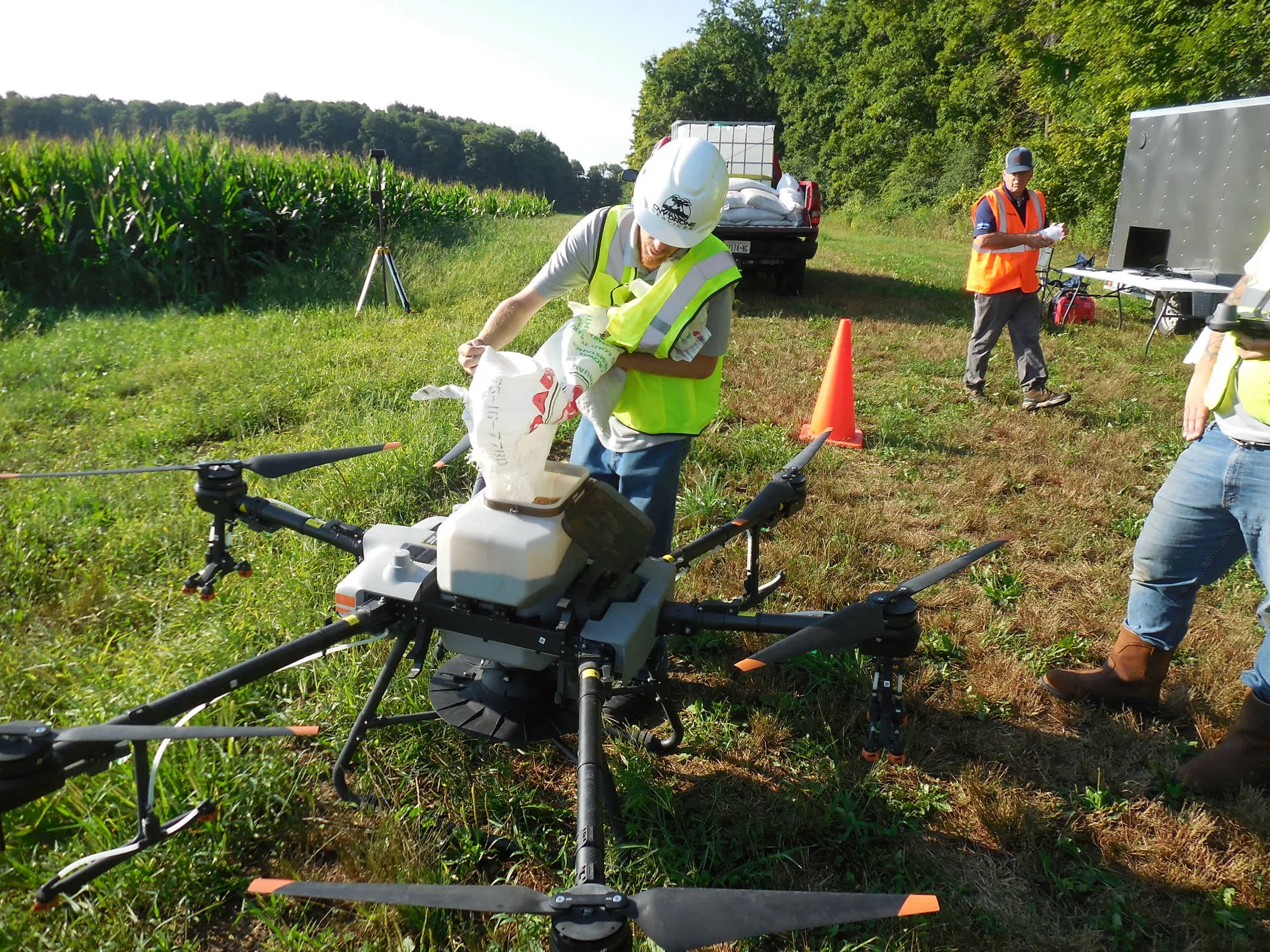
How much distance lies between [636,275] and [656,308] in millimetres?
249

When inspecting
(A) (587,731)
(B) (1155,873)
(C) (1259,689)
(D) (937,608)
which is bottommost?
(B) (1155,873)

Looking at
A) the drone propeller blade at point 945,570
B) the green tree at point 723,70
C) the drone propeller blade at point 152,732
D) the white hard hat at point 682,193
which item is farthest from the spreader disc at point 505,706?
the green tree at point 723,70

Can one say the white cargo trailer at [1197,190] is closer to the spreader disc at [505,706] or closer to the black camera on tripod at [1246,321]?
the black camera on tripod at [1246,321]

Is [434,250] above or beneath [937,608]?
above

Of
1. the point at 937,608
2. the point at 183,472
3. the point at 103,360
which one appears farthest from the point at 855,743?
the point at 103,360

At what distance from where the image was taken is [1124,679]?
2998 mm

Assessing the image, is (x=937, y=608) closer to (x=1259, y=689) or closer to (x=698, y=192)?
(x=1259, y=689)

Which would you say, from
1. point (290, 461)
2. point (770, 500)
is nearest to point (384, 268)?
point (290, 461)

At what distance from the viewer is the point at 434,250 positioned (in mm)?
12727

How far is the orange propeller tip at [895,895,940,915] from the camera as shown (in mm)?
1235

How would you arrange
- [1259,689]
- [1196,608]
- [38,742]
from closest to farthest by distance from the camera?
1. [38,742]
2. [1259,689]
3. [1196,608]

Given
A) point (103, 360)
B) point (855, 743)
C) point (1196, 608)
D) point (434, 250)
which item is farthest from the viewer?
point (434, 250)

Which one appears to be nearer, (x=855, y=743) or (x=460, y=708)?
(x=460, y=708)

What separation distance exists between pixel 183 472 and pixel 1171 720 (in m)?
5.52
